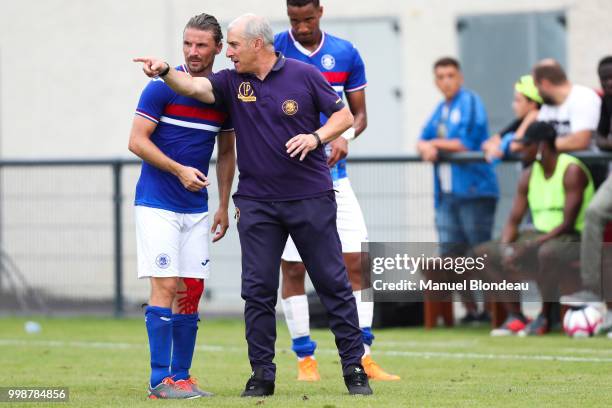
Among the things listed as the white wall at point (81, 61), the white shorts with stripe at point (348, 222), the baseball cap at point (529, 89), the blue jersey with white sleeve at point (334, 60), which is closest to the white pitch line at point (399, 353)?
the white shorts with stripe at point (348, 222)

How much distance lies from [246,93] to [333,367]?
2.90 m

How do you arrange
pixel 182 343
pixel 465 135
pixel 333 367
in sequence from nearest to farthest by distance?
pixel 182 343, pixel 333 367, pixel 465 135

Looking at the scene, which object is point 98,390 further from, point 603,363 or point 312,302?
point 312,302

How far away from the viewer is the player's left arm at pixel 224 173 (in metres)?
7.89

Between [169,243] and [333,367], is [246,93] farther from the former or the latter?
A: [333,367]

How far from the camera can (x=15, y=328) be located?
1359 centimetres

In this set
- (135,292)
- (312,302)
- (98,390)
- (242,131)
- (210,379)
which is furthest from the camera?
(135,292)

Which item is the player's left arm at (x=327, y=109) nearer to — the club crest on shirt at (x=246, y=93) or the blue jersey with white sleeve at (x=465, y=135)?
the club crest on shirt at (x=246, y=93)

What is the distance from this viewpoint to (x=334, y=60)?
8.84 meters

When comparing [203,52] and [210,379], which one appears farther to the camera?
[210,379]

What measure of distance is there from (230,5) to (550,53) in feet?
12.4

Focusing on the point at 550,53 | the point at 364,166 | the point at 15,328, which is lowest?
the point at 15,328

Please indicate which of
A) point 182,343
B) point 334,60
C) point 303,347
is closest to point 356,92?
point 334,60

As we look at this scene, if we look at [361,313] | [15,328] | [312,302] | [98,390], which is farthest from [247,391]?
[15,328]
